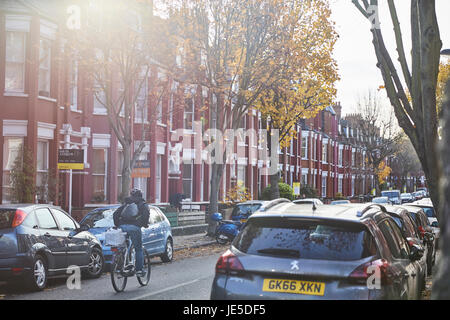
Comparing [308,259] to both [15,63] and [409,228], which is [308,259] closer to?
[409,228]

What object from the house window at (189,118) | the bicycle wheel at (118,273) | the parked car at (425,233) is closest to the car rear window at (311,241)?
the bicycle wheel at (118,273)

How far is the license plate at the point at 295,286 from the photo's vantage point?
6262 mm

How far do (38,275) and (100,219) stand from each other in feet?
15.6

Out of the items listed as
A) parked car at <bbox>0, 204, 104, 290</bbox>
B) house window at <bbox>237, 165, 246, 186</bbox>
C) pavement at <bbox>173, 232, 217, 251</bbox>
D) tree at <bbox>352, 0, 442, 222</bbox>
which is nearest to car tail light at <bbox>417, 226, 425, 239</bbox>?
tree at <bbox>352, 0, 442, 222</bbox>

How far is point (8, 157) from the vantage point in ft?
79.4

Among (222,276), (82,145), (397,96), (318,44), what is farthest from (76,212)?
(222,276)

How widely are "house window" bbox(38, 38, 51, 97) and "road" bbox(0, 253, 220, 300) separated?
1166cm

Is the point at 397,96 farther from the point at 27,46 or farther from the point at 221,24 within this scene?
the point at 27,46

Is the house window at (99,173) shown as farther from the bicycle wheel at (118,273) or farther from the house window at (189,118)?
the bicycle wheel at (118,273)

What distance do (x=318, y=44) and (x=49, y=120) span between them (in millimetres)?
12634

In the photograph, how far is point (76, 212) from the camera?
86.6ft

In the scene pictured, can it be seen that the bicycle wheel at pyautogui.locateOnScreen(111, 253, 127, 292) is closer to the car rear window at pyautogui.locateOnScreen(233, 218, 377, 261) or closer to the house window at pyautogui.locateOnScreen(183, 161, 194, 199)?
the car rear window at pyautogui.locateOnScreen(233, 218, 377, 261)

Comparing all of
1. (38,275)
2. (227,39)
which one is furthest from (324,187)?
(38,275)

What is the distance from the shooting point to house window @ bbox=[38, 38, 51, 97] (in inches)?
979
